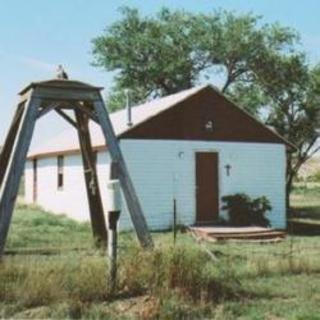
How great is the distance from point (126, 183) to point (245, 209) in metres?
12.1

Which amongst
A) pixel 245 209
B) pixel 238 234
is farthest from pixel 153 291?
pixel 245 209

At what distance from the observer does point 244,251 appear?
1661 cm

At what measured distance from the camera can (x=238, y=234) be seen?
21.1 meters

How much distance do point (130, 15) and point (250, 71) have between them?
831 cm

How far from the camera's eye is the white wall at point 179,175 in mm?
24203

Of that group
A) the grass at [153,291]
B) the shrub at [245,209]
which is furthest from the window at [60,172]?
the grass at [153,291]

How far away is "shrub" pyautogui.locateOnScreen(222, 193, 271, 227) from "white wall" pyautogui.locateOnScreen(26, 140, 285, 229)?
519mm

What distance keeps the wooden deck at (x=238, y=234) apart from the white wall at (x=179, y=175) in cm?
258

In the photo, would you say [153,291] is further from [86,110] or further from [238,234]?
[238,234]

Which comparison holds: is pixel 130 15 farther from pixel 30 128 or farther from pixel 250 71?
pixel 30 128

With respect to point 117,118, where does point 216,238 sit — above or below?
below

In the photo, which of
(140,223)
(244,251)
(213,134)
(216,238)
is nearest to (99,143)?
(213,134)

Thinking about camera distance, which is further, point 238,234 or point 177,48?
point 177,48

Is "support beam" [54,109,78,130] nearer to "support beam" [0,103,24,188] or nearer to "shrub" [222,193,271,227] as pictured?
"support beam" [0,103,24,188]
